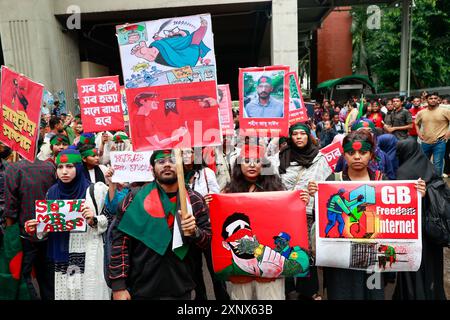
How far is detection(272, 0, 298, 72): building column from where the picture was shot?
1282cm

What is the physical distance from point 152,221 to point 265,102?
3.20 m

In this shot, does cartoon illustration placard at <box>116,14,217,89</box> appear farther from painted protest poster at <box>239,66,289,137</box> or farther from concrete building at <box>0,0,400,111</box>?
concrete building at <box>0,0,400,111</box>

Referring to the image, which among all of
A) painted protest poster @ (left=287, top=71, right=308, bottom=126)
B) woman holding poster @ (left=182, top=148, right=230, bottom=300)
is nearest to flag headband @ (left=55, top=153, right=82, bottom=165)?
Answer: woman holding poster @ (left=182, top=148, right=230, bottom=300)

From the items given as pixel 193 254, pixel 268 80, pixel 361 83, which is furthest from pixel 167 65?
pixel 361 83

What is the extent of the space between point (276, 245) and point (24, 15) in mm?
12584

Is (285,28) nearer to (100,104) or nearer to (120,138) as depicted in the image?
(100,104)

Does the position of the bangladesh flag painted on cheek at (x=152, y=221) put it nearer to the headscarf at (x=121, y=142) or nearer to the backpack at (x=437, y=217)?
the backpack at (x=437, y=217)

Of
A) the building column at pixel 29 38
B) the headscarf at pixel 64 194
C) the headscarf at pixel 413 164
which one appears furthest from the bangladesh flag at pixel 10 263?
the building column at pixel 29 38

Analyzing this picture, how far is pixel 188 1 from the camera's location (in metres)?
13.4

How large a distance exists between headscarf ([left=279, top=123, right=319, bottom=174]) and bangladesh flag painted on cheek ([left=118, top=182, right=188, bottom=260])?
1867 millimetres

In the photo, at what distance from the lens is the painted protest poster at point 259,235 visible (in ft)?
9.85

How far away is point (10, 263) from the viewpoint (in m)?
3.81

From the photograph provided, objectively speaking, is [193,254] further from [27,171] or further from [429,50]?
[429,50]

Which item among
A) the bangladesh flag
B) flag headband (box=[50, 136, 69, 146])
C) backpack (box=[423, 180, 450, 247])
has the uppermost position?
flag headband (box=[50, 136, 69, 146])
